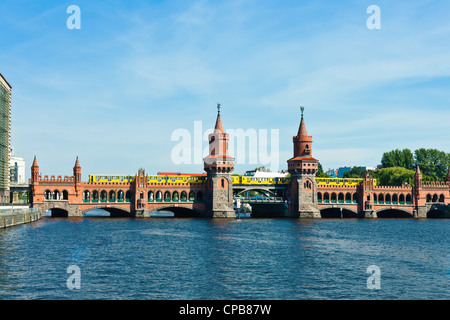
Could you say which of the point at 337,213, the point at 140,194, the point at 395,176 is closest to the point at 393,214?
the point at 337,213

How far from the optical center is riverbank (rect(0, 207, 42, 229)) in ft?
302

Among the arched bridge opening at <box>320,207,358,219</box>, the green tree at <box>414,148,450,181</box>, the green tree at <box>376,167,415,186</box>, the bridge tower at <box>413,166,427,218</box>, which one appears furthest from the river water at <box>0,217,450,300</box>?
the green tree at <box>414,148,450,181</box>

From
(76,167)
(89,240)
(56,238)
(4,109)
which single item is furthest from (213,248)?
(4,109)

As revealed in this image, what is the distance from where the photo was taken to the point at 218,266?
174 feet

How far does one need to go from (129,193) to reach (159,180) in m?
8.74

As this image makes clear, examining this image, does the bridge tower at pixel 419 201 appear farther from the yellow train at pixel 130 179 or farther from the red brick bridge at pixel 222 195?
the yellow train at pixel 130 179

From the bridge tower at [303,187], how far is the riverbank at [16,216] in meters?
66.7

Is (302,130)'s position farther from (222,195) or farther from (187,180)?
(187,180)

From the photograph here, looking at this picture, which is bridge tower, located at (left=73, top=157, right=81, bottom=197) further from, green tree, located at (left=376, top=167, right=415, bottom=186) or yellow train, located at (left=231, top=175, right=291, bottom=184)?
green tree, located at (left=376, top=167, right=415, bottom=186)

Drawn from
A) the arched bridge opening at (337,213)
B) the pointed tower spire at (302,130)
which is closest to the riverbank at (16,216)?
the pointed tower spire at (302,130)

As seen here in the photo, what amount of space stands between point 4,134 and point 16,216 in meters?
43.3

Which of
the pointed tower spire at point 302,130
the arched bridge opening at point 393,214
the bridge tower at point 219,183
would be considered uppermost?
the pointed tower spire at point 302,130

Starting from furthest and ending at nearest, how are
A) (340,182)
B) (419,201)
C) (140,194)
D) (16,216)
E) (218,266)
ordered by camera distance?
(419,201) < (340,182) < (140,194) < (16,216) < (218,266)

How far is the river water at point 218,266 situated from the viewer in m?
41.0
